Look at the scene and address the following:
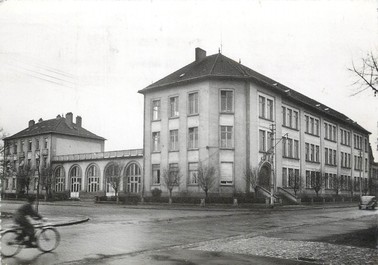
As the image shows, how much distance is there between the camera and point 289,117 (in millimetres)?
54219

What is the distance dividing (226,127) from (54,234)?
34.5 meters

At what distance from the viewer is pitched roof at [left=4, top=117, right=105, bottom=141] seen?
237 feet

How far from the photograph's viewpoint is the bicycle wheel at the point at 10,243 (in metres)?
10.7

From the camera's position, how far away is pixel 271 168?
45531 mm

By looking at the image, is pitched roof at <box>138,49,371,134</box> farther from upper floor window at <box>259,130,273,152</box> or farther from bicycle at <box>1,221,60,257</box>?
bicycle at <box>1,221,60,257</box>

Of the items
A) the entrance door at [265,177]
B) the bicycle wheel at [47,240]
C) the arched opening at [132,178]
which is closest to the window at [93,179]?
the arched opening at [132,178]

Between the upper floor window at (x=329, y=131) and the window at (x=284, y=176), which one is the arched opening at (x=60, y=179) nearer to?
the window at (x=284, y=176)

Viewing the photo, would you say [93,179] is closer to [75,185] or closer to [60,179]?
[75,185]

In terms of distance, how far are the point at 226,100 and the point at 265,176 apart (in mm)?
9353

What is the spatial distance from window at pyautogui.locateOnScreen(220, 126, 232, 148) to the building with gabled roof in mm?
105

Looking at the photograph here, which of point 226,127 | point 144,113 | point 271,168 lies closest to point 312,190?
point 271,168

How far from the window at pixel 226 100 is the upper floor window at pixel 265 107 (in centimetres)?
417

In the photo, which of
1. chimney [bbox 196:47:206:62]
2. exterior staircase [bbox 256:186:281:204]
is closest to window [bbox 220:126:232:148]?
exterior staircase [bbox 256:186:281:204]

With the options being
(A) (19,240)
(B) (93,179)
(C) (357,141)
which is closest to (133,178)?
(B) (93,179)
